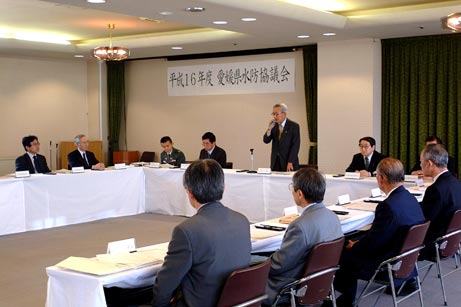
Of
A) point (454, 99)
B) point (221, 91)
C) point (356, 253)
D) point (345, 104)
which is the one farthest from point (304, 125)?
point (356, 253)

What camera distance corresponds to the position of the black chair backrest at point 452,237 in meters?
4.34

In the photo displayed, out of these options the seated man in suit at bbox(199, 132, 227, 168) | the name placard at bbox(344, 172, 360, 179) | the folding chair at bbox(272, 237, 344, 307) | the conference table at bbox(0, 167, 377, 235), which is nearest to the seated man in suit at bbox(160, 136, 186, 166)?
the conference table at bbox(0, 167, 377, 235)

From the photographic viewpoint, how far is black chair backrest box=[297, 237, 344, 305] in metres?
3.18

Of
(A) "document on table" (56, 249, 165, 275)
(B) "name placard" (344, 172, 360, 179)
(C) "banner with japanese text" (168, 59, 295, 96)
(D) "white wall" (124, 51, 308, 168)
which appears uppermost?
(C) "banner with japanese text" (168, 59, 295, 96)

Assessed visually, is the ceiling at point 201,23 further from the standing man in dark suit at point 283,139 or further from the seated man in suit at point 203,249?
the seated man in suit at point 203,249

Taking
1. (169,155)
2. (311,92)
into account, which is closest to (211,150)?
(169,155)

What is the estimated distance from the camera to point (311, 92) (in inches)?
389

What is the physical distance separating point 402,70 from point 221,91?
11.0 ft

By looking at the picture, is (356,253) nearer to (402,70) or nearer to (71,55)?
(402,70)

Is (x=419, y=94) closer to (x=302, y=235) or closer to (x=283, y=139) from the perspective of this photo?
(x=283, y=139)

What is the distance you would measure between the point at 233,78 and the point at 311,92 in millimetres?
1598

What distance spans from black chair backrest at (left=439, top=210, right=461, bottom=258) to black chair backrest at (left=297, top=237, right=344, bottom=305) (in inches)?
52.8

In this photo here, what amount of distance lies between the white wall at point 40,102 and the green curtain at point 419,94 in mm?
6343

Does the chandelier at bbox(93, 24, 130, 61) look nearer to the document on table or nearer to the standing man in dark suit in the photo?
the standing man in dark suit
